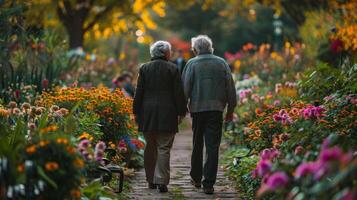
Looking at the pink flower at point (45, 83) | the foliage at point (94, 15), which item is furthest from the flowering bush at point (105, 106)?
the foliage at point (94, 15)

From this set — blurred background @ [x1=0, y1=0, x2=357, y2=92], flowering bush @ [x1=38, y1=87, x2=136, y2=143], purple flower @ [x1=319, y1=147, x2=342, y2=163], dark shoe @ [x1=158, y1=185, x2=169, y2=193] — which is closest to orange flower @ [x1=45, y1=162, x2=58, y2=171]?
purple flower @ [x1=319, y1=147, x2=342, y2=163]

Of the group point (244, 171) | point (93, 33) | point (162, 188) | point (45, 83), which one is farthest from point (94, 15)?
point (162, 188)

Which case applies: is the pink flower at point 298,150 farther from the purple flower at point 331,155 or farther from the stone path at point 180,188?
the stone path at point 180,188

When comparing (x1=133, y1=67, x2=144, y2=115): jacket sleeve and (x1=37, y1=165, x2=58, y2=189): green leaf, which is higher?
(x1=133, y1=67, x2=144, y2=115): jacket sleeve

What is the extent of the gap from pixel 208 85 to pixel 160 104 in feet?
1.88

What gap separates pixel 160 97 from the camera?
847cm

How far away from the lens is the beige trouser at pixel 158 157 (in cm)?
849

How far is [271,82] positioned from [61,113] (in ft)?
28.2

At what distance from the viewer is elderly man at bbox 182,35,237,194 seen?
842 centimetres

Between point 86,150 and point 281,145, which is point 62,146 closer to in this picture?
point 86,150

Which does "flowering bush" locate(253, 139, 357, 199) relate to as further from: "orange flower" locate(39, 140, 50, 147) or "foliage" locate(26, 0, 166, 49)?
"foliage" locate(26, 0, 166, 49)

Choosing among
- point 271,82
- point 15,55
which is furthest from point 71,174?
point 271,82

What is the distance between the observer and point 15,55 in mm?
13336

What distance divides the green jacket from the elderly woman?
15cm
